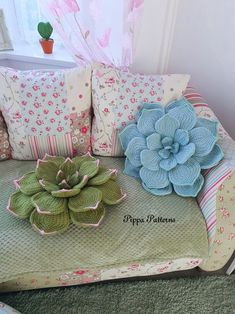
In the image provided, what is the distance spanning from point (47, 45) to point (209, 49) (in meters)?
0.92

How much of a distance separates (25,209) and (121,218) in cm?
35

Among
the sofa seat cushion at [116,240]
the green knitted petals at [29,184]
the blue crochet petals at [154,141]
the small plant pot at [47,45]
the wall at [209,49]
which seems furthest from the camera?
the small plant pot at [47,45]

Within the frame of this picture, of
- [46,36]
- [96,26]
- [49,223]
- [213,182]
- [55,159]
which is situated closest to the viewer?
[49,223]

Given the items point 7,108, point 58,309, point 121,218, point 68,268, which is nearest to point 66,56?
point 7,108

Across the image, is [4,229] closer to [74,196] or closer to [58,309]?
[74,196]

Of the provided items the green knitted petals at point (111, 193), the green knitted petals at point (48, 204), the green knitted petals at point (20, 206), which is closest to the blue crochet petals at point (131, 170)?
the green knitted petals at point (111, 193)

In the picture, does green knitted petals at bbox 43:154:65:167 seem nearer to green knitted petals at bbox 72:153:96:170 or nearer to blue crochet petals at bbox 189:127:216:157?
green knitted petals at bbox 72:153:96:170

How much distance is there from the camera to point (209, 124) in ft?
3.63

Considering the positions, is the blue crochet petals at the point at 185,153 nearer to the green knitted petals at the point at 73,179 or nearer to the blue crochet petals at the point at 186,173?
the blue crochet petals at the point at 186,173

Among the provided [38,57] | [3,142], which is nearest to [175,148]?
[3,142]

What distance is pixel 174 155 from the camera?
108 centimetres

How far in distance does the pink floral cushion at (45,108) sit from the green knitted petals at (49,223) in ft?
1.21

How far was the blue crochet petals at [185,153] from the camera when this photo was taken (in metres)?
1.03

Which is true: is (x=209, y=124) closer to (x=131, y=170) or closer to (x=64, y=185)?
(x=131, y=170)
